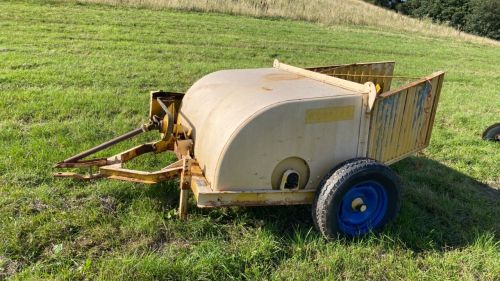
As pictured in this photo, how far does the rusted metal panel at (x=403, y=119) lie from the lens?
331 cm

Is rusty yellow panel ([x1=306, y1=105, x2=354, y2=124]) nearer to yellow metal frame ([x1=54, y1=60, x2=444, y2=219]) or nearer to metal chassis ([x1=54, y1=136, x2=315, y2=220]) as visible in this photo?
yellow metal frame ([x1=54, y1=60, x2=444, y2=219])

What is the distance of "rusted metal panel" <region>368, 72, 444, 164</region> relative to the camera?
3314mm

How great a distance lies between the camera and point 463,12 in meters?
46.3

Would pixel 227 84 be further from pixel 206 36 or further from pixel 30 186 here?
pixel 206 36

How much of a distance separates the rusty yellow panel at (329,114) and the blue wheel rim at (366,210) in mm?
576

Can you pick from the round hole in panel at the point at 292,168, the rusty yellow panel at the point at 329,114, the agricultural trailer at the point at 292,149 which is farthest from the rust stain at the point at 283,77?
the round hole in panel at the point at 292,168

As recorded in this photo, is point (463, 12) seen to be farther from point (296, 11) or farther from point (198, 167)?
point (198, 167)

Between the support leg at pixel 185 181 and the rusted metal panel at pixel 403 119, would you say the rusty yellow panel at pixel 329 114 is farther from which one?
the support leg at pixel 185 181

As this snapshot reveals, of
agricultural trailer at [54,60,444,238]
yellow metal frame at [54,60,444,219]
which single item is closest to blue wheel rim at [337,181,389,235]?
agricultural trailer at [54,60,444,238]

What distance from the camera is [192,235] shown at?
310 centimetres

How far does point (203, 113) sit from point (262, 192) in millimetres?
928

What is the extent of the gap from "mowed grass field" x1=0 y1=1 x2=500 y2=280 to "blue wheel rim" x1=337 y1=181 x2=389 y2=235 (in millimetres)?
122

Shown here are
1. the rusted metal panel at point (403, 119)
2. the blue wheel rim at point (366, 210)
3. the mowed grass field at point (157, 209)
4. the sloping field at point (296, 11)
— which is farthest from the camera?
the sloping field at point (296, 11)

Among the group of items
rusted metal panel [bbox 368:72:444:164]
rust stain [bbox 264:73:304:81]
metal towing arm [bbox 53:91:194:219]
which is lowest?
metal towing arm [bbox 53:91:194:219]
